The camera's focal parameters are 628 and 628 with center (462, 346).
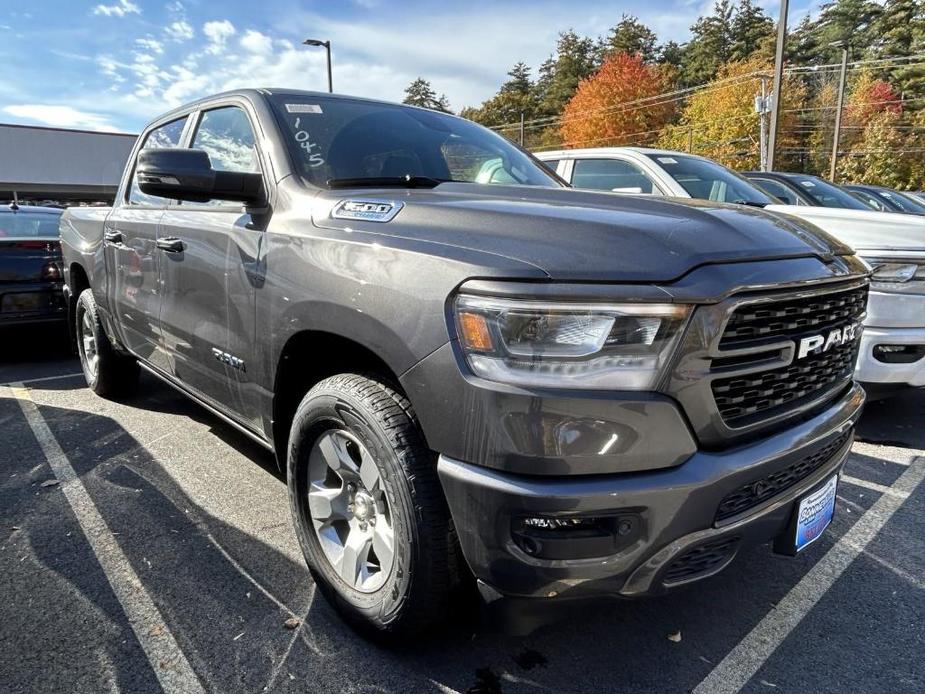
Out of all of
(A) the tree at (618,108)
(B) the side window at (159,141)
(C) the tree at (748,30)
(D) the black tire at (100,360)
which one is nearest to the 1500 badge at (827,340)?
(B) the side window at (159,141)

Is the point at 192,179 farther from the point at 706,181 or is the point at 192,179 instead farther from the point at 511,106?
the point at 511,106

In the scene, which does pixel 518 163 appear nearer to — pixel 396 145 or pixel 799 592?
pixel 396 145

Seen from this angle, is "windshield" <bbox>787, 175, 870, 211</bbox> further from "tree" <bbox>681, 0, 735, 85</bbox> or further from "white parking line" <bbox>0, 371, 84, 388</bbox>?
"tree" <bbox>681, 0, 735, 85</bbox>

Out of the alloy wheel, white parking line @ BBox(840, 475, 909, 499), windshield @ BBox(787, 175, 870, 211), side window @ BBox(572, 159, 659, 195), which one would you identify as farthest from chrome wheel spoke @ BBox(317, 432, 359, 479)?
windshield @ BBox(787, 175, 870, 211)

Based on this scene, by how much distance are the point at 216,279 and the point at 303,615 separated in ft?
4.55

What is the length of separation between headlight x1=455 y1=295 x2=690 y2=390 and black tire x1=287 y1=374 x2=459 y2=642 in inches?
15.7

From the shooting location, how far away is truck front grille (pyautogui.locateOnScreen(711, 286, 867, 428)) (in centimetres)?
162

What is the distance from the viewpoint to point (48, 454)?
146 inches

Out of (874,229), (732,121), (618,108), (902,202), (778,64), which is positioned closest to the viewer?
(874,229)

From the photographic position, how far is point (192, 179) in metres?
2.25

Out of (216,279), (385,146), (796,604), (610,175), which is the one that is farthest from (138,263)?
(610,175)

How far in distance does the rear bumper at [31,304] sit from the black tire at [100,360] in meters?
1.23

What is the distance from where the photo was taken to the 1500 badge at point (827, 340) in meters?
1.80

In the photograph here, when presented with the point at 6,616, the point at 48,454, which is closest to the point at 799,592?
the point at 6,616
